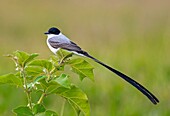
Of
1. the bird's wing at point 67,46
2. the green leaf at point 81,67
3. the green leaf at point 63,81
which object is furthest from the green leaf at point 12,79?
the bird's wing at point 67,46

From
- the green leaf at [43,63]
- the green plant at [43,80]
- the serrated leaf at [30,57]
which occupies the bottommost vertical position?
the green plant at [43,80]

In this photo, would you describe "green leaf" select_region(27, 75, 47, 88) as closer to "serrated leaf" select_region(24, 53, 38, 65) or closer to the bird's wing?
"serrated leaf" select_region(24, 53, 38, 65)

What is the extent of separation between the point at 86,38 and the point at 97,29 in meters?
0.78

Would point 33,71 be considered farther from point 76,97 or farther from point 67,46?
point 67,46

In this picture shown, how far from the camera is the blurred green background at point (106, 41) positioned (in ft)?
18.8

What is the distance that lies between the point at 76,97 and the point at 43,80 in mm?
137

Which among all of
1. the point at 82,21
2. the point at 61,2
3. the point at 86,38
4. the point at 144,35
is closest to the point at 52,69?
the point at 144,35

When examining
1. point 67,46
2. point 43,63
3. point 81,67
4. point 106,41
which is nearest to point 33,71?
point 43,63

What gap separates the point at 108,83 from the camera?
657 centimetres

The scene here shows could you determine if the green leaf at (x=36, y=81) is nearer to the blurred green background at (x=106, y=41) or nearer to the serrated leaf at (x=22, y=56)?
the serrated leaf at (x=22, y=56)

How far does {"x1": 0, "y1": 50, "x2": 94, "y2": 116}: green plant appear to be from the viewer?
1.86m

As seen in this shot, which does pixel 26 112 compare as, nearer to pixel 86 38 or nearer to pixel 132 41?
pixel 132 41

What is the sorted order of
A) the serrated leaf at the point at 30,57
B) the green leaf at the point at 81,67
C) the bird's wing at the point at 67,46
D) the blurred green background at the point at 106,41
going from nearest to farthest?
the serrated leaf at the point at 30,57 → the green leaf at the point at 81,67 → the bird's wing at the point at 67,46 → the blurred green background at the point at 106,41

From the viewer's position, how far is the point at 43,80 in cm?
191
